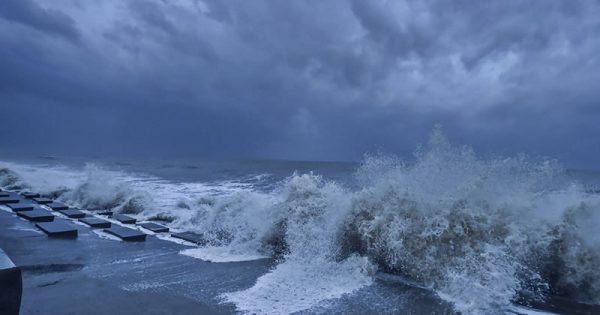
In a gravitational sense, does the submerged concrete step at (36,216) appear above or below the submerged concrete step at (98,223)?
below

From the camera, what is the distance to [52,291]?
4.03 m

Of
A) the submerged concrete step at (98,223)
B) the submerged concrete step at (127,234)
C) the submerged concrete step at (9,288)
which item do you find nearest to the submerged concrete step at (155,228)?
the submerged concrete step at (127,234)

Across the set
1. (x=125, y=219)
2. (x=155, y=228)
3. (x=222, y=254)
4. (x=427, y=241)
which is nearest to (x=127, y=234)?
(x=155, y=228)

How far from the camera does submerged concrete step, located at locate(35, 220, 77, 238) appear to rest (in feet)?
22.2

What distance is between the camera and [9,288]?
2.80 metres

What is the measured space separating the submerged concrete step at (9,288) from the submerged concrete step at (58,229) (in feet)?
14.9

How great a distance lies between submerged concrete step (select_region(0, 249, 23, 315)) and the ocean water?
1969 millimetres

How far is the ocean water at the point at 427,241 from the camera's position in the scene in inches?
168

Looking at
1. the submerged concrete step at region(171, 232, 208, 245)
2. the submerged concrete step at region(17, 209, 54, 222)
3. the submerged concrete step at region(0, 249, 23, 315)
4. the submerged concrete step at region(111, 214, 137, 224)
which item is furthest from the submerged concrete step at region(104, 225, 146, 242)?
the submerged concrete step at region(0, 249, 23, 315)

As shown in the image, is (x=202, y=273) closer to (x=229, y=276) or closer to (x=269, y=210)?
(x=229, y=276)

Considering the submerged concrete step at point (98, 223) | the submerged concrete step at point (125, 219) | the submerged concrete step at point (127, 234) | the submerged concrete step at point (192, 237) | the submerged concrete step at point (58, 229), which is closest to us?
the submerged concrete step at point (58, 229)

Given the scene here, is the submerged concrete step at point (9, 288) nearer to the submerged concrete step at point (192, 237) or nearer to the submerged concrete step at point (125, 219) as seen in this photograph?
the submerged concrete step at point (192, 237)

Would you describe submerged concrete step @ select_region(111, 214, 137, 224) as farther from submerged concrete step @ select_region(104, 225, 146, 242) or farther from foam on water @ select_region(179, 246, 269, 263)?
foam on water @ select_region(179, 246, 269, 263)

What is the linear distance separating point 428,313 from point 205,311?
250cm
